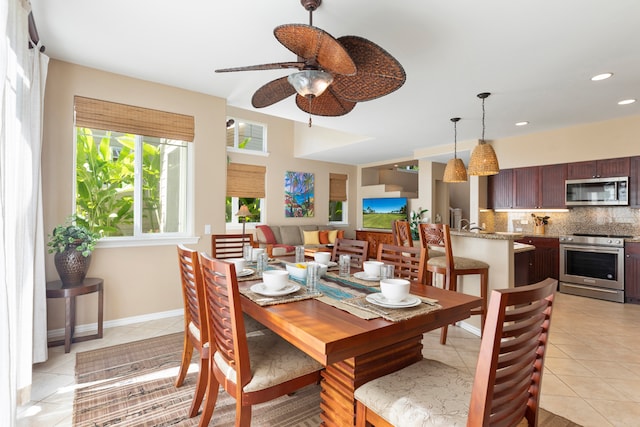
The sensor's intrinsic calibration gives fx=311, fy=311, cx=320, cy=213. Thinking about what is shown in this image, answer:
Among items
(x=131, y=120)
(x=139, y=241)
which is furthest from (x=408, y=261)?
(x=131, y=120)

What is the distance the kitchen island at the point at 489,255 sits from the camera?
3.07 meters

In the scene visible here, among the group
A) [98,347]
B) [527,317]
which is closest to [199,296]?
[527,317]

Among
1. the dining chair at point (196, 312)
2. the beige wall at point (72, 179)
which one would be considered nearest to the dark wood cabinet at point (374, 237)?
the beige wall at point (72, 179)

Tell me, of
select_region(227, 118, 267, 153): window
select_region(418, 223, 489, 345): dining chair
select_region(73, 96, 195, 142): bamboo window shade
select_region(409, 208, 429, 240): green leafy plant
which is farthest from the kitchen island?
select_region(227, 118, 267, 153): window

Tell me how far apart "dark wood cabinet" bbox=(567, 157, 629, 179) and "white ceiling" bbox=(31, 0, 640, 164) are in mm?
830

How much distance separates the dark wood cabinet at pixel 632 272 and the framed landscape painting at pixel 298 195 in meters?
5.71

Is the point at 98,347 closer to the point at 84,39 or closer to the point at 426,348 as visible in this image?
the point at 84,39

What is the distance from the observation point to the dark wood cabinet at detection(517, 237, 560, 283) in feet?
16.1

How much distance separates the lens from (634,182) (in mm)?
4270

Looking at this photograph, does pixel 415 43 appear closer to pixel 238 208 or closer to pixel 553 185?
pixel 553 185

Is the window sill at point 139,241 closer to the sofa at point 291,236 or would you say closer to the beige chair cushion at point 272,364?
the beige chair cushion at point 272,364

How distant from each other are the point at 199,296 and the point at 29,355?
4.30 feet

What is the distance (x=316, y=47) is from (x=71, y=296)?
110 inches

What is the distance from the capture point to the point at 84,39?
2.56 meters
